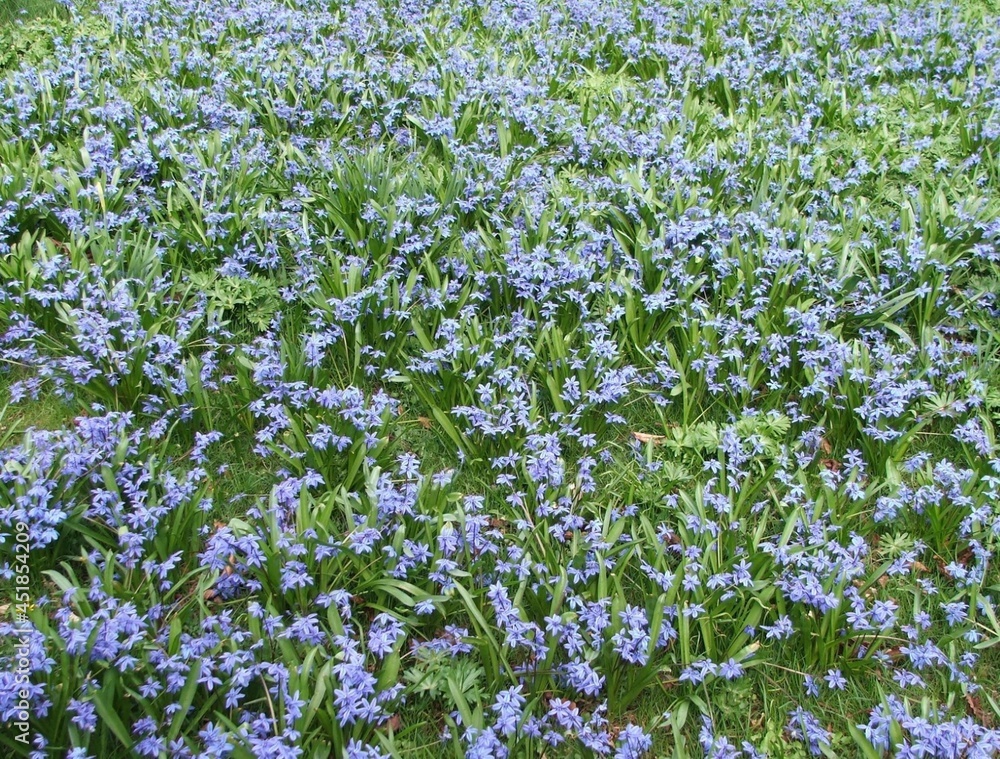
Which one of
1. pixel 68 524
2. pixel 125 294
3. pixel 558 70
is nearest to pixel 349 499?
pixel 68 524

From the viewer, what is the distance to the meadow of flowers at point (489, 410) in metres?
2.66

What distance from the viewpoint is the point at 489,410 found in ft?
11.7

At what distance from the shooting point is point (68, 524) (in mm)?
2975

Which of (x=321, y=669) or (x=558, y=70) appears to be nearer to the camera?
(x=321, y=669)

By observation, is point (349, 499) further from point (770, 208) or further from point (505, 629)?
point (770, 208)

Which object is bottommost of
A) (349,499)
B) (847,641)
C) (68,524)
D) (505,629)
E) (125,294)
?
(847,641)

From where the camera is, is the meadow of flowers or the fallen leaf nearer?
the meadow of flowers

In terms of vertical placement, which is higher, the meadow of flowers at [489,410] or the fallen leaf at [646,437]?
the meadow of flowers at [489,410]

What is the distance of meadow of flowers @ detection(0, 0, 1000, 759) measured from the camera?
266 cm

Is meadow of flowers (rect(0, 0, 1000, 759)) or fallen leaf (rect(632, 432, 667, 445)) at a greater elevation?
meadow of flowers (rect(0, 0, 1000, 759))

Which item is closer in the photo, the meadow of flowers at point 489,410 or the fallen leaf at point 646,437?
the meadow of flowers at point 489,410

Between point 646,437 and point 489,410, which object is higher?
point 489,410

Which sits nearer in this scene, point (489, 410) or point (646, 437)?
point (489, 410)

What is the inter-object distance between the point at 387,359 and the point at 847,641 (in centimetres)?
241
